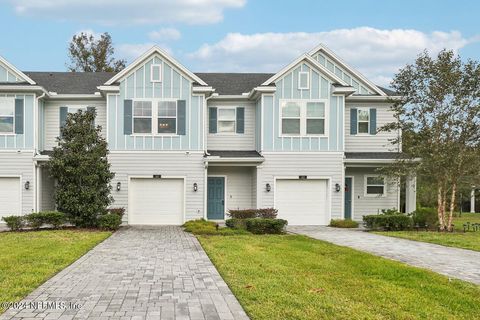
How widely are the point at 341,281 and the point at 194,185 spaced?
1352 cm

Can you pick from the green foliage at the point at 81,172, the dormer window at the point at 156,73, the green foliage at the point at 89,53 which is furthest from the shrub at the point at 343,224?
the green foliage at the point at 89,53

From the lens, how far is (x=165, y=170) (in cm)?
2128

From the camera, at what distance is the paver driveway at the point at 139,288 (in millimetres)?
Answer: 6180

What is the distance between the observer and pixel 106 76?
83.4 ft

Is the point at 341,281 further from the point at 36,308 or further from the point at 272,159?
the point at 272,159

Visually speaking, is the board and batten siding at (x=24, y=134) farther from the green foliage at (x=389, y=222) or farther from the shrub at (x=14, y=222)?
the green foliage at (x=389, y=222)

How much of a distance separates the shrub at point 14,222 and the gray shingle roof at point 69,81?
7356mm

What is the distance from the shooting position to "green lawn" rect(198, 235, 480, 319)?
6.32 meters

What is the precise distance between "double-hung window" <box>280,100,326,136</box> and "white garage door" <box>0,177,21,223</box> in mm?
11675

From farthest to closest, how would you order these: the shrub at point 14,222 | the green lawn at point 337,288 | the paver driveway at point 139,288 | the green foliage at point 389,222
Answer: the green foliage at point 389,222 < the shrub at point 14,222 < the green lawn at point 337,288 < the paver driveway at point 139,288

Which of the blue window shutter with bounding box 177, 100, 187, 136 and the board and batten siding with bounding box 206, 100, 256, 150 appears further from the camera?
the board and batten siding with bounding box 206, 100, 256, 150

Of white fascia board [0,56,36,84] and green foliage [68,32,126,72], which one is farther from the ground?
green foliage [68,32,126,72]

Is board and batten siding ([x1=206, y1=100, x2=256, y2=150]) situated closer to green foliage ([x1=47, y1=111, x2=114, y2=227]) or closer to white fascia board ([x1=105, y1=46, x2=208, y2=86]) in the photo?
white fascia board ([x1=105, y1=46, x2=208, y2=86])

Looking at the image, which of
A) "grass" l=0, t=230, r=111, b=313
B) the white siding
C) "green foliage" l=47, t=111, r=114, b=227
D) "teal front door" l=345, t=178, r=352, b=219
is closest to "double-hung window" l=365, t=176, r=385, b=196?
"teal front door" l=345, t=178, r=352, b=219
